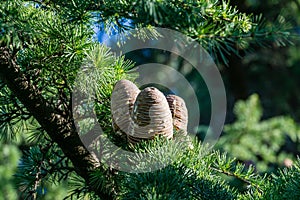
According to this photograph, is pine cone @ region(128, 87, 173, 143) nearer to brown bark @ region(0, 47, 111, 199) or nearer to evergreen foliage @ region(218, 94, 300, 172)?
brown bark @ region(0, 47, 111, 199)

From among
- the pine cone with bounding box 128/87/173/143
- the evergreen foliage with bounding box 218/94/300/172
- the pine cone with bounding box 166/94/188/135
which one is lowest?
the evergreen foliage with bounding box 218/94/300/172

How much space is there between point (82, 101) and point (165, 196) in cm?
15

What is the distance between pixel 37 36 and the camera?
1.39 feet

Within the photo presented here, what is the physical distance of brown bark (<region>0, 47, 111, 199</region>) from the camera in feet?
1.49

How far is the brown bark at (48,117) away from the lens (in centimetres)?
45

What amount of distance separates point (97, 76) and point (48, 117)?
0.20 ft

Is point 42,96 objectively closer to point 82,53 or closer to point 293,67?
point 82,53

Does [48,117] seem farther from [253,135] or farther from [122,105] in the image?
[253,135]

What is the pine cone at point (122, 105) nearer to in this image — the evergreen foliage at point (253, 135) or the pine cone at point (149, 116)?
the pine cone at point (149, 116)

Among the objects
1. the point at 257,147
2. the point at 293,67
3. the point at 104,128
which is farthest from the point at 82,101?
the point at 293,67

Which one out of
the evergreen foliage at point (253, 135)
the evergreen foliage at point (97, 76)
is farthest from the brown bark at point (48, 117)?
the evergreen foliage at point (253, 135)

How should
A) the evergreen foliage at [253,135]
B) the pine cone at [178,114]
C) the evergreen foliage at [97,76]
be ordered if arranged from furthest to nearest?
the evergreen foliage at [253,135] → the pine cone at [178,114] → the evergreen foliage at [97,76]

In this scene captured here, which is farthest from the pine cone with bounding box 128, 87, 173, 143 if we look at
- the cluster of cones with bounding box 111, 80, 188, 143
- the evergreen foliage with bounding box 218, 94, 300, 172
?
the evergreen foliage with bounding box 218, 94, 300, 172

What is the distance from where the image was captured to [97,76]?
473 mm
